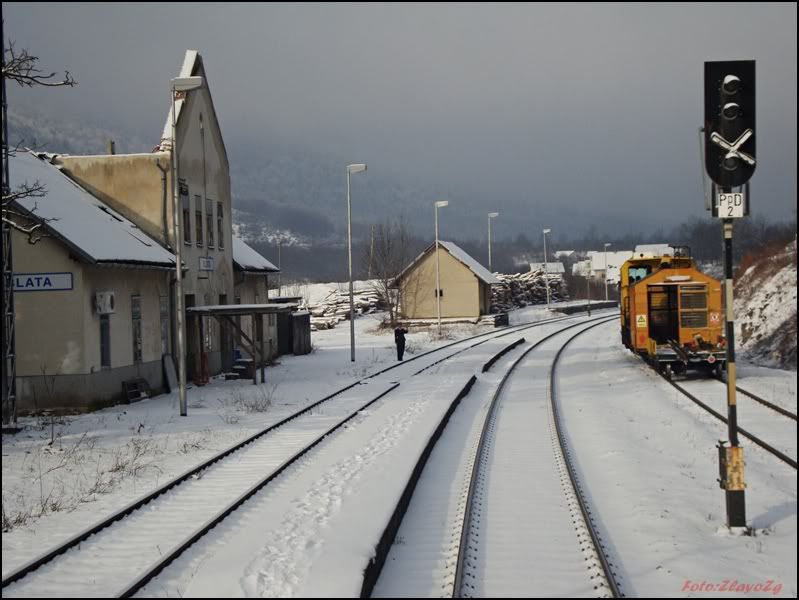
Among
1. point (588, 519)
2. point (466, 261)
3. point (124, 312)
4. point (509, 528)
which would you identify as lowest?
point (509, 528)

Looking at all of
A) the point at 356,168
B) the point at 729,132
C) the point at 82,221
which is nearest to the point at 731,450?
the point at 729,132

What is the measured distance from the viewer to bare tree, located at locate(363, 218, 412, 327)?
205ft

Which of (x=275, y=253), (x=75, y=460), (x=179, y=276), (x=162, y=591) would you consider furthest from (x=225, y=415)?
(x=275, y=253)

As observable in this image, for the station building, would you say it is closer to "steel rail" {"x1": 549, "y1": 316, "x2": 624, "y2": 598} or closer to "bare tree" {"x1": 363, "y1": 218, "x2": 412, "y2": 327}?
"steel rail" {"x1": 549, "y1": 316, "x2": 624, "y2": 598}

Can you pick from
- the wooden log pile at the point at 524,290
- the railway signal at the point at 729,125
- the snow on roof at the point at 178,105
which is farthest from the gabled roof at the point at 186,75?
the wooden log pile at the point at 524,290

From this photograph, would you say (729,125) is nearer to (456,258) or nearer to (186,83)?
(186,83)

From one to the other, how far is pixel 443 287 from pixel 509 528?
53904mm

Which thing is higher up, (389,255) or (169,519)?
(389,255)

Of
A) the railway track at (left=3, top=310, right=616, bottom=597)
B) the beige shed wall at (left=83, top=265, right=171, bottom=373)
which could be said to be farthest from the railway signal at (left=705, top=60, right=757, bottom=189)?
the beige shed wall at (left=83, top=265, right=171, bottom=373)

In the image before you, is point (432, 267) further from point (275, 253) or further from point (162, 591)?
point (275, 253)

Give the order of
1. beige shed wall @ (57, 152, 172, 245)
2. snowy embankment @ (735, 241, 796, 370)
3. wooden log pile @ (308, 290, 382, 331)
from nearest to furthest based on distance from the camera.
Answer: snowy embankment @ (735, 241, 796, 370), beige shed wall @ (57, 152, 172, 245), wooden log pile @ (308, 290, 382, 331)

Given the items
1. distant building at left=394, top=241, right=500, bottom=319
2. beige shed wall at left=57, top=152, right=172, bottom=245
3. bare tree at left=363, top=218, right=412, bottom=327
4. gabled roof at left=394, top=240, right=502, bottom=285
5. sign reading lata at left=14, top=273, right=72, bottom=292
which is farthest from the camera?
distant building at left=394, top=241, right=500, bottom=319

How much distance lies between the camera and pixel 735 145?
7887 millimetres

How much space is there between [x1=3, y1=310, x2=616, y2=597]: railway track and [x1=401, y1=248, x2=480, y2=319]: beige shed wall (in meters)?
45.5
